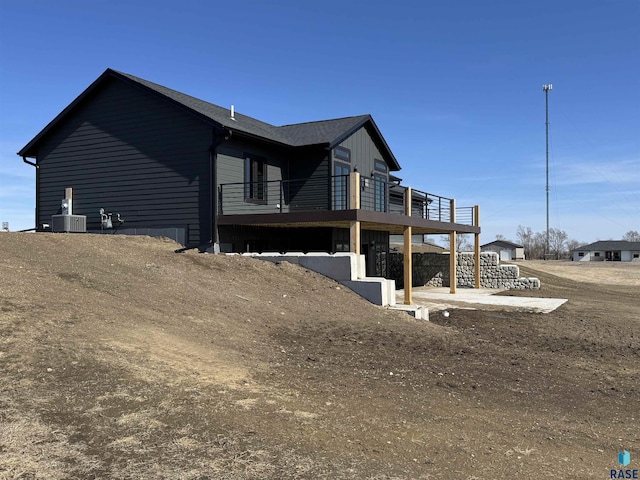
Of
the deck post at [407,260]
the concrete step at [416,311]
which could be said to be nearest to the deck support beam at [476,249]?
the deck post at [407,260]

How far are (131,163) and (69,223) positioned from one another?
9.76 ft

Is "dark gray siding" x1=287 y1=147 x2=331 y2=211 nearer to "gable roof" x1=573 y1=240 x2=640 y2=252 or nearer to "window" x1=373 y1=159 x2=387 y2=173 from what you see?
"window" x1=373 y1=159 x2=387 y2=173

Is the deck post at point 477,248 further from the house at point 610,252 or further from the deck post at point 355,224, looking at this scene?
the house at point 610,252

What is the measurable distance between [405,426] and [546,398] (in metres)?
2.40

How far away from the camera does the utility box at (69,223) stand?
17562 mm

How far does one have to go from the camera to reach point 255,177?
1864cm

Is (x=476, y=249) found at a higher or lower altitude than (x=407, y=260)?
higher

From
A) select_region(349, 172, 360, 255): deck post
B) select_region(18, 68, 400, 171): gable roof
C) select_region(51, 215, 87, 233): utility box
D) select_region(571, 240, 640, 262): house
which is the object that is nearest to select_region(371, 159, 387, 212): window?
select_region(18, 68, 400, 171): gable roof

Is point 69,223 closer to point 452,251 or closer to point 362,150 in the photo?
point 362,150

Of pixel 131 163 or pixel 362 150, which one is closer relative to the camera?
pixel 131 163

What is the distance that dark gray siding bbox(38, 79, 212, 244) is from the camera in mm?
17125

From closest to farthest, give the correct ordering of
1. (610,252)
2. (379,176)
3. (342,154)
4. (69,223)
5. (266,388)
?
(266,388) → (69,223) → (342,154) → (379,176) → (610,252)

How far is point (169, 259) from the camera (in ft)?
41.9

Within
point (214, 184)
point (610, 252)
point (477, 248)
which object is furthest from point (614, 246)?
point (214, 184)
